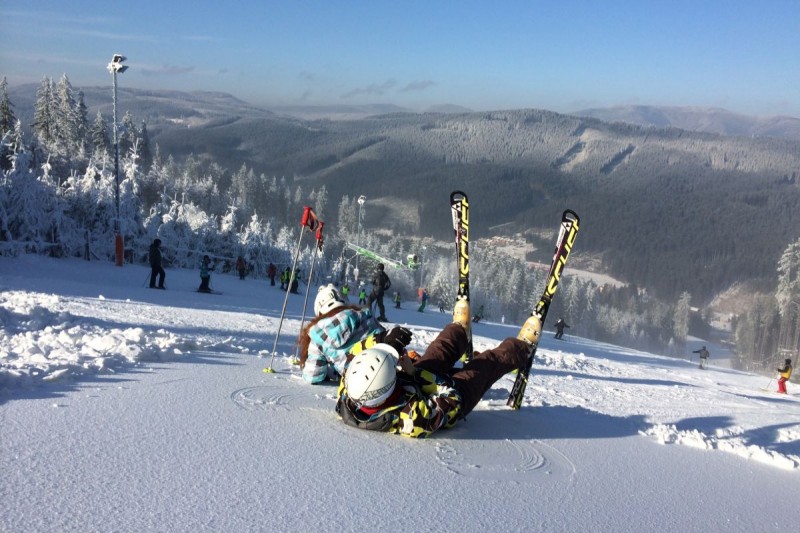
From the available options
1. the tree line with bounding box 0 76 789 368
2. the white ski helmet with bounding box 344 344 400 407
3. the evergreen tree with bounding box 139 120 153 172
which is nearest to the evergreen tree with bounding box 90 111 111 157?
the tree line with bounding box 0 76 789 368

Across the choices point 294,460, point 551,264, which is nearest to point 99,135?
point 551,264

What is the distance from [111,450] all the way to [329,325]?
97.6 inches

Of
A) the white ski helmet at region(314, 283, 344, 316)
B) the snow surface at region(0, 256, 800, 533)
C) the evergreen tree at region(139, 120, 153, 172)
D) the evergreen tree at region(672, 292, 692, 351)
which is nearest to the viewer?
the snow surface at region(0, 256, 800, 533)

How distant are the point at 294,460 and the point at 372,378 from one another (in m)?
0.77

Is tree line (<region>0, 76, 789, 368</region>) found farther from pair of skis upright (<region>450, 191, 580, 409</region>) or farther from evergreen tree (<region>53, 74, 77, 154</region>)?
pair of skis upright (<region>450, 191, 580, 409</region>)

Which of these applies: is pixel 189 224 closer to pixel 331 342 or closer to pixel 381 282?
pixel 381 282

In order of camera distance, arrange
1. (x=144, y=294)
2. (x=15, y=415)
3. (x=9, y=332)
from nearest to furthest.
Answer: (x=15, y=415)
(x=9, y=332)
(x=144, y=294)

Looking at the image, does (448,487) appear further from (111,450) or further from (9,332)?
(9,332)

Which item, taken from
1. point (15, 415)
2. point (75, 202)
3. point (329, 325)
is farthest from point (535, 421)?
point (75, 202)

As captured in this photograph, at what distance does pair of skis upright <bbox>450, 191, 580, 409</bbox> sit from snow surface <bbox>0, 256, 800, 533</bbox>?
0.32m

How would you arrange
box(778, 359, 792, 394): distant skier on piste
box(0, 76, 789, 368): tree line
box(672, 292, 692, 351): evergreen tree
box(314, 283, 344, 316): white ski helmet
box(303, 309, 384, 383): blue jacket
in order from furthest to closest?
box(672, 292, 692, 351): evergreen tree < box(0, 76, 789, 368): tree line < box(778, 359, 792, 394): distant skier on piste < box(314, 283, 344, 316): white ski helmet < box(303, 309, 384, 383): blue jacket

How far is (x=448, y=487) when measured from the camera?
345 cm

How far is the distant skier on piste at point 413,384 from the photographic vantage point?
4129 millimetres

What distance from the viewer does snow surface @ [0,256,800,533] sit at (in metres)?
2.86
